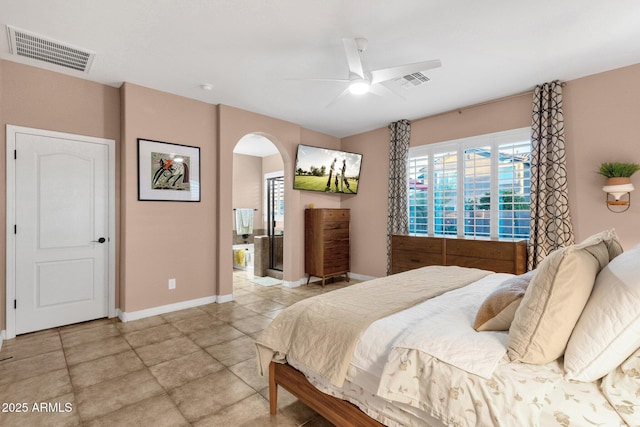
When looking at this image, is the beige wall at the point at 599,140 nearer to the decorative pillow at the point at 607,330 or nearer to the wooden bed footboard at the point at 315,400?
the decorative pillow at the point at 607,330

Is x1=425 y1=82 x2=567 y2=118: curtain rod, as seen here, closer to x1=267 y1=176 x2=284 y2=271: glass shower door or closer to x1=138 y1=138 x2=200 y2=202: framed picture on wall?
x1=267 y1=176 x2=284 y2=271: glass shower door

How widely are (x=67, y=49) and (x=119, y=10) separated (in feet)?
3.31

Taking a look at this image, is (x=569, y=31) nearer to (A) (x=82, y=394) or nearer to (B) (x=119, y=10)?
(B) (x=119, y=10)

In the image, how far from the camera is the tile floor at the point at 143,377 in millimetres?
1945

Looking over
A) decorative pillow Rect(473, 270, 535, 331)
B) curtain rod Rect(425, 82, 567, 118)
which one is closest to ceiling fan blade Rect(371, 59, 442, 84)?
decorative pillow Rect(473, 270, 535, 331)

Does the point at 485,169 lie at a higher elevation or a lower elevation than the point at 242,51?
lower

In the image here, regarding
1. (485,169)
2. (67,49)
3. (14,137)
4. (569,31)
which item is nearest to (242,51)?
(67,49)

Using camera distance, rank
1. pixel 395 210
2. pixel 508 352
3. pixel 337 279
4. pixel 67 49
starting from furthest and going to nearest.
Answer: pixel 337 279 < pixel 395 210 < pixel 67 49 < pixel 508 352

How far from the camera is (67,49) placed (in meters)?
2.89

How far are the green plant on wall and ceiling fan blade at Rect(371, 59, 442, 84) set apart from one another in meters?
2.21

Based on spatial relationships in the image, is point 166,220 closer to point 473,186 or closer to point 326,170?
point 326,170

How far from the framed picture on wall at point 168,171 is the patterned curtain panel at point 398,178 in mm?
3069

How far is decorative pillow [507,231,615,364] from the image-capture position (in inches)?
44.8

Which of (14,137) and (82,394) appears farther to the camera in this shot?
(14,137)
